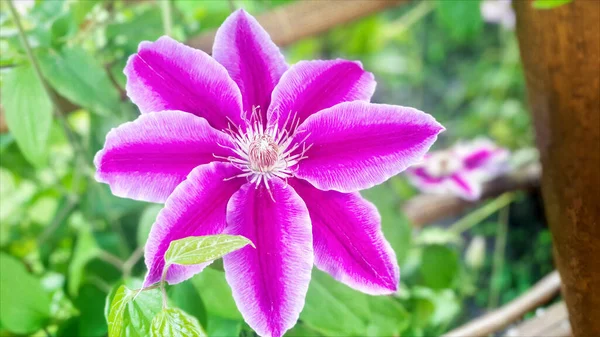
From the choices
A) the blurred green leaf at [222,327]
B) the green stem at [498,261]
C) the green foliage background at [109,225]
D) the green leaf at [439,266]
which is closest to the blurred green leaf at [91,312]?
the green foliage background at [109,225]

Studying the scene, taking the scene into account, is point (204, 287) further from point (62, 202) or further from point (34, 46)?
point (62, 202)

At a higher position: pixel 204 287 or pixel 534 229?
pixel 204 287

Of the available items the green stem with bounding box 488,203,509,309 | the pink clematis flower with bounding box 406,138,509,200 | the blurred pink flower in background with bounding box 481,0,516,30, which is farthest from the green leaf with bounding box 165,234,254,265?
the blurred pink flower in background with bounding box 481,0,516,30

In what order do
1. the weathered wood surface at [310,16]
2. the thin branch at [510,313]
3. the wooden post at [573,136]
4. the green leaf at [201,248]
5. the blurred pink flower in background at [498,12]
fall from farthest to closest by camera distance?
the blurred pink flower in background at [498,12] < the weathered wood surface at [310,16] < the thin branch at [510,313] < the wooden post at [573,136] < the green leaf at [201,248]

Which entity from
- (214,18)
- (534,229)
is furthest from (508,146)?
(214,18)

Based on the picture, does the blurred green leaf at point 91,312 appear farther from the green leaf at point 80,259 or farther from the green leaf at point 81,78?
the green leaf at point 81,78

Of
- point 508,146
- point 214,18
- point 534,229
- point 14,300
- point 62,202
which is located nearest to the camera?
point 14,300
